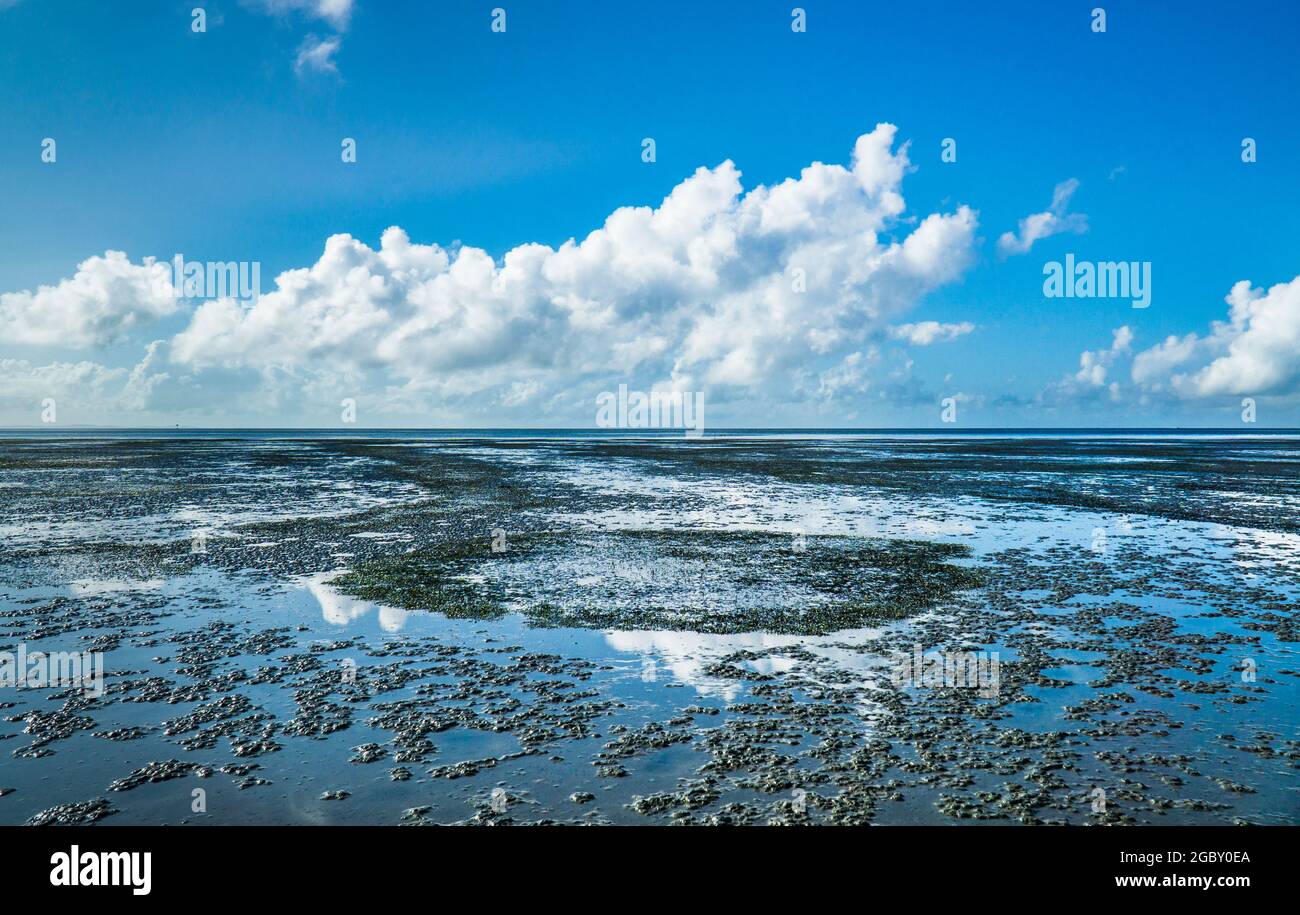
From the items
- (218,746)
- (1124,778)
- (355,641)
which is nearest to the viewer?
(1124,778)

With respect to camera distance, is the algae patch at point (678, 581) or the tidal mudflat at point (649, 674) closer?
the tidal mudflat at point (649, 674)

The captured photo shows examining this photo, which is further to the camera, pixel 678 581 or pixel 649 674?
pixel 678 581

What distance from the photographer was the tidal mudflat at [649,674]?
7.28 meters

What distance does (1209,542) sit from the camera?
73.9ft

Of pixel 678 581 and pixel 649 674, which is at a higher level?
pixel 678 581

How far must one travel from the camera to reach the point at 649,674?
11023 millimetres

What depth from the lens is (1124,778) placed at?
297 inches

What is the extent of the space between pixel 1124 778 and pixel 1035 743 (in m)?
1.00

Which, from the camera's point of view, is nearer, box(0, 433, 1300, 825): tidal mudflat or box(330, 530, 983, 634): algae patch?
box(0, 433, 1300, 825): tidal mudflat

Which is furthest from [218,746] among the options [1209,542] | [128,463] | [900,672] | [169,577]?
[128,463]

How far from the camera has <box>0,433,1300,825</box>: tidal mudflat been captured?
23.9 feet
